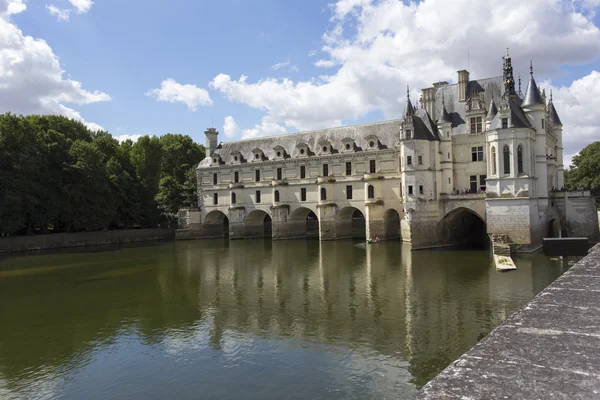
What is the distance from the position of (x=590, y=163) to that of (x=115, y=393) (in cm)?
5658

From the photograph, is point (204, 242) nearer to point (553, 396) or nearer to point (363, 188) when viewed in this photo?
point (363, 188)

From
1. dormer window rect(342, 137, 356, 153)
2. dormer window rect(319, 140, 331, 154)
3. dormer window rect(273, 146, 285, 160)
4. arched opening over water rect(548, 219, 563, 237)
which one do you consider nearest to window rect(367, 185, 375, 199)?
dormer window rect(342, 137, 356, 153)

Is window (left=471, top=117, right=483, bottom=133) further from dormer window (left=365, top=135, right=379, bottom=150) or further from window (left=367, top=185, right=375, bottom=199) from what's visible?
window (left=367, top=185, right=375, bottom=199)

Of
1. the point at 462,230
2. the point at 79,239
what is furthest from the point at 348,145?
the point at 79,239

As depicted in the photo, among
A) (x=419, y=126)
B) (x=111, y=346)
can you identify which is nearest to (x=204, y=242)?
(x=419, y=126)

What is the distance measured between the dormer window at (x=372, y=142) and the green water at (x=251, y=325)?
49.2ft

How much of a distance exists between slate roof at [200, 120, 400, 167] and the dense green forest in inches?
289

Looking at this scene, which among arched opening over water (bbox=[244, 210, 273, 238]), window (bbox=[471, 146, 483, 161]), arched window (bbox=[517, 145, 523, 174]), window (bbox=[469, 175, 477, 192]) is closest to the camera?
arched window (bbox=[517, 145, 523, 174])

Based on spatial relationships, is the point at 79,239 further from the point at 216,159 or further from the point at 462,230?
the point at 462,230

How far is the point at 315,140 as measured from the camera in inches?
1822

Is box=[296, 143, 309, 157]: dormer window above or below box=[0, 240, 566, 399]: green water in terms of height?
above

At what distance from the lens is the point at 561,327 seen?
569 centimetres

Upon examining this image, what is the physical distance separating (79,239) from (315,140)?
2525 cm

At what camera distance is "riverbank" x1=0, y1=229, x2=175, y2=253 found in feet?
131
